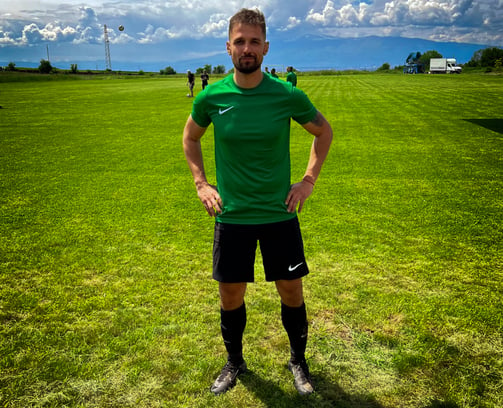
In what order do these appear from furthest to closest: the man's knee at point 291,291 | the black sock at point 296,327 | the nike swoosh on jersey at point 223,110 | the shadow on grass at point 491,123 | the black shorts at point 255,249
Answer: the shadow on grass at point 491,123, the black sock at point 296,327, the man's knee at point 291,291, the black shorts at point 255,249, the nike swoosh on jersey at point 223,110

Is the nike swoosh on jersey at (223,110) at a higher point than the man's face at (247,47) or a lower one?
lower

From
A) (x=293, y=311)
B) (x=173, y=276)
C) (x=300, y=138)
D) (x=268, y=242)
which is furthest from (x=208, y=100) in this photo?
(x=300, y=138)

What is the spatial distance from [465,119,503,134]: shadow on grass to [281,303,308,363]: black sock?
12.6 metres

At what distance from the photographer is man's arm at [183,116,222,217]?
2.60 meters

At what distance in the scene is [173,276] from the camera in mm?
4336

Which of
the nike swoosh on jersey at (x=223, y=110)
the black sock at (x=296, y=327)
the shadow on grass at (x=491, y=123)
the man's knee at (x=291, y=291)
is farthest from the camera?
the shadow on grass at (x=491, y=123)

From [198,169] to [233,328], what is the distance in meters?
1.24

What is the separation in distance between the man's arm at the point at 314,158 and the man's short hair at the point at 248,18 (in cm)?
70

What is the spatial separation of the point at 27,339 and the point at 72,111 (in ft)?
61.5

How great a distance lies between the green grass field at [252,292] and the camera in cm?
282

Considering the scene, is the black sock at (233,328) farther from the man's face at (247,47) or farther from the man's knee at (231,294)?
the man's face at (247,47)

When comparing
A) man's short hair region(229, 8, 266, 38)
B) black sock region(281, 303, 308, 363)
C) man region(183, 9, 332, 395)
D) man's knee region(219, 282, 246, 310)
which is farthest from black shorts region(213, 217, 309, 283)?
man's short hair region(229, 8, 266, 38)

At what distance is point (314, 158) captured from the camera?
269 cm

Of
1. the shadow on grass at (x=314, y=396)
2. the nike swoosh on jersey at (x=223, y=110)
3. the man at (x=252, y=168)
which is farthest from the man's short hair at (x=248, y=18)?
the shadow on grass at (x=314, y=396)
